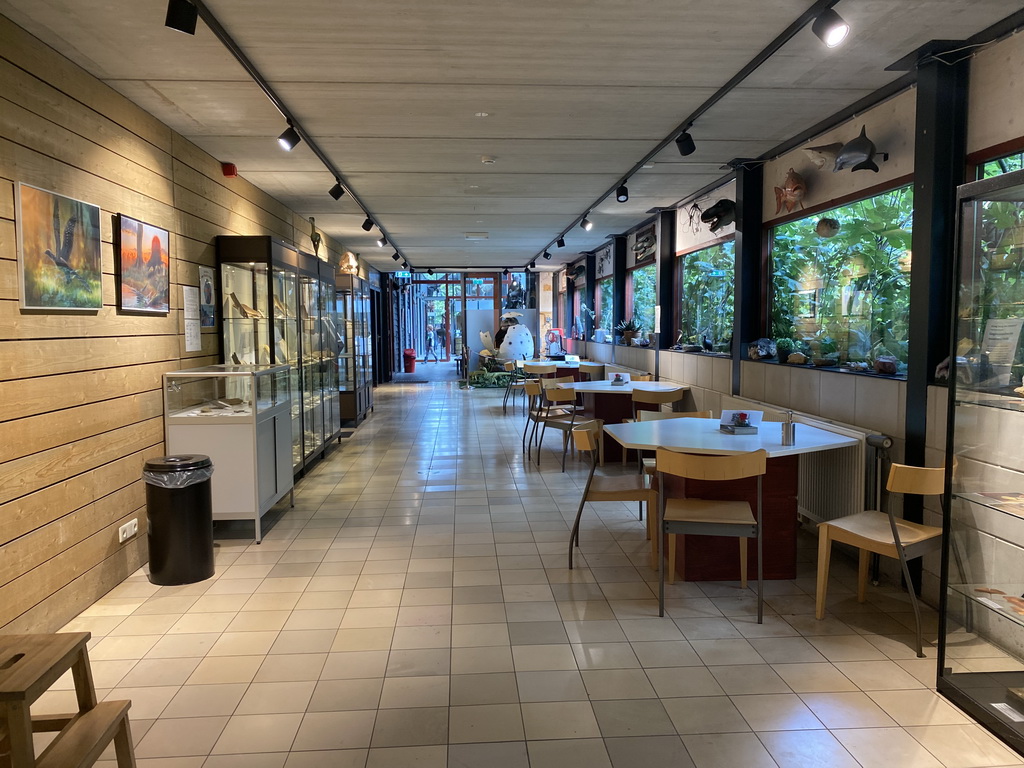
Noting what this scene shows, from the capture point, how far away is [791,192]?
17.4 feet

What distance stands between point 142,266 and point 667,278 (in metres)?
6.05

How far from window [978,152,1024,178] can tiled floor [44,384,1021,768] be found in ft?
7.50

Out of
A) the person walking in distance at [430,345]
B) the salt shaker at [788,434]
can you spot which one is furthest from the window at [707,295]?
the person walking in distance at [430,345]

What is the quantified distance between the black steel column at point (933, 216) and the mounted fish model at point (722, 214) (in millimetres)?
2673

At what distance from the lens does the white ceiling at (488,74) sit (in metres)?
3.09

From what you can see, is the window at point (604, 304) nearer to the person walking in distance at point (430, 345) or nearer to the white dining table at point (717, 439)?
the white dining table at point (717, 439)

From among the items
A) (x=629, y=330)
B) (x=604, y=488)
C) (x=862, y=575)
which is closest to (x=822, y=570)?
(x=862, y=575)

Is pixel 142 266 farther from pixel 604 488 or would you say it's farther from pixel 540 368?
pixel 540 368

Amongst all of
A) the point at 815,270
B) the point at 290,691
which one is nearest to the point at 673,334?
the point at 815,270

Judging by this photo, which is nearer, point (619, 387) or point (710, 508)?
point (710, 508)

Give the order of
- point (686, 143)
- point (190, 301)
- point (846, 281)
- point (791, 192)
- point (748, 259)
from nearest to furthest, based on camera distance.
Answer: point (686, 143)
point (846, 281)
point (190, 301)
point (791, 192)
point (748, 259)

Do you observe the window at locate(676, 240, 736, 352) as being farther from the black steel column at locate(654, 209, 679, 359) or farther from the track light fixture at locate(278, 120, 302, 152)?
the track light fixture at locate(278, 120, 302, 152)

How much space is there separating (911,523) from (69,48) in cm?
486

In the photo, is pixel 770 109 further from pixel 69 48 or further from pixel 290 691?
pixel 290 691
